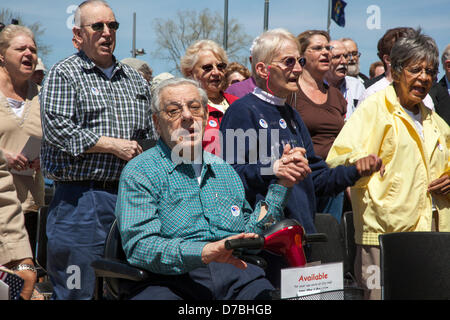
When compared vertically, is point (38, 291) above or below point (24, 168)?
below

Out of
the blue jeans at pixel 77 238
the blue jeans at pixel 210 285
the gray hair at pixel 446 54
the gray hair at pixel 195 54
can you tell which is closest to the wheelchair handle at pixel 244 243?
the blue jeans at pixel 210 285

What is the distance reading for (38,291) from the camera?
11.8 feet

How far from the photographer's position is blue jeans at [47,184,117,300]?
3.31 meters

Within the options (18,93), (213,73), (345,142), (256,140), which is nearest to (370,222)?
(345,142)

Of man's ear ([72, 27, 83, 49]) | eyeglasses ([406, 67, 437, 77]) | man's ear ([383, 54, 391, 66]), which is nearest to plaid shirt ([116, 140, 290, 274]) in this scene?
man's ear ([72, 27, 83, 49])

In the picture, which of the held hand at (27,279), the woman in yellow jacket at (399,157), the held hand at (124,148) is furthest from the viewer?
the woman in yellow jacket at (399,157)

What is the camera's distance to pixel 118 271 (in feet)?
7.91

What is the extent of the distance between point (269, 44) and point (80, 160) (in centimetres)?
122

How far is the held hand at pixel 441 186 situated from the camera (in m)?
3.60

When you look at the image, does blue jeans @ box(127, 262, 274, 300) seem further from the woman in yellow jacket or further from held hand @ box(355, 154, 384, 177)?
the woman in yellow jacket

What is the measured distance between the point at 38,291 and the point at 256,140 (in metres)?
1.60

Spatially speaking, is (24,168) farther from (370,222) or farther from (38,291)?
(370,222)

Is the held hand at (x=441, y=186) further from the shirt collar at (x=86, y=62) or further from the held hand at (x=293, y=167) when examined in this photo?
the shirt collar at (x=86, y=62)

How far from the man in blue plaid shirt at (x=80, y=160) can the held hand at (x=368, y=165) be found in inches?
46.4
